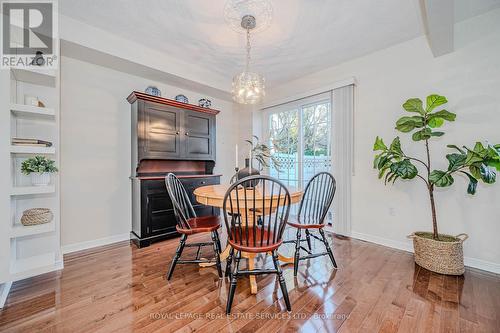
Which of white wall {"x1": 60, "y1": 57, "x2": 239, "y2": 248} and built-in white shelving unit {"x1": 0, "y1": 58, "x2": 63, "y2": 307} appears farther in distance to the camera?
white wall {"x1": 60, "y1": 57, "x2": 239, "y2": 248}

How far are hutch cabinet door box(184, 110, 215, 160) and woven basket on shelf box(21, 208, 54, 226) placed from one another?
67.8 inches

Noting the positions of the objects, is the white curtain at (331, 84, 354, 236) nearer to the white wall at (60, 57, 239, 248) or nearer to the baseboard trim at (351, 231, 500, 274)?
the baseboard trim at (351, 231, 500, 274)

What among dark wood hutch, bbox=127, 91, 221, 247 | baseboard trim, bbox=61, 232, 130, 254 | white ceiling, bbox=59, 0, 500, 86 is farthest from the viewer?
dark wood hutch, bbox=127, 91, 221, 247

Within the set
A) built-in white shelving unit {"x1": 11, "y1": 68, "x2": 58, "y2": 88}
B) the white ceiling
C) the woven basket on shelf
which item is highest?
the white ceiling

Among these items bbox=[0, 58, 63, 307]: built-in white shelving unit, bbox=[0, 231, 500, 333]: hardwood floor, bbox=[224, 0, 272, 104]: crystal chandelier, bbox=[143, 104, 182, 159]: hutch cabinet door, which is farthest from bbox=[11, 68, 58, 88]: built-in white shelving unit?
bbox=[0, 231, 500, 333]: hardwood floor

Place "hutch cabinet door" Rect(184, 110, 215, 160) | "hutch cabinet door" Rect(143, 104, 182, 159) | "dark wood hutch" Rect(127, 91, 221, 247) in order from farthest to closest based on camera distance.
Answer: "hutch cabinet door" Rect(184, 110, 215, 160) → "hutch cabinet door" Rect(143, 104, 182, 159) → "dark wood hutch" Rect(127, 91, 221, 247)

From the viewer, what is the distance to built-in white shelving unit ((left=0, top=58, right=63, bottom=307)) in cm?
166

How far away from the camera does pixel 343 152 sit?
3029 millimetres

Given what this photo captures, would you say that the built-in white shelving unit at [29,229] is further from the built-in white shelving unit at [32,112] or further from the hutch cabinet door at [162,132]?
the hutch cabinet door at [162,132]

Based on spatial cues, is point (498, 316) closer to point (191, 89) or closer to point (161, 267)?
point (161, 267)

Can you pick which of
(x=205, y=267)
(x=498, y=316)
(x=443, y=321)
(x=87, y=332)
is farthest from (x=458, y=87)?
(x=87, y=332)

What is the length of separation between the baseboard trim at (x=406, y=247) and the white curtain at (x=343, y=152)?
0.66 feet

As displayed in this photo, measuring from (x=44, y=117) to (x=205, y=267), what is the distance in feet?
7.49

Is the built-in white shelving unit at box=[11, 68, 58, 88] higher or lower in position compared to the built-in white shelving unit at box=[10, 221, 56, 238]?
higher
